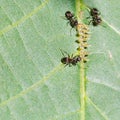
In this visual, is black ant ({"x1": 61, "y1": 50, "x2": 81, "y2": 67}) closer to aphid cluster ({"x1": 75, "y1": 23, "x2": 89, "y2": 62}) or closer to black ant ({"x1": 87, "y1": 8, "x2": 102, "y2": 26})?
aphid cluster ({"x1": 75, "y1": 23, "x2": 89, "y2": 62})

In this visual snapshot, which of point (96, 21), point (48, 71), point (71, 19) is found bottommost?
point (48, 71)

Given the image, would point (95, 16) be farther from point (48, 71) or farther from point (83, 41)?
point (48, 71)

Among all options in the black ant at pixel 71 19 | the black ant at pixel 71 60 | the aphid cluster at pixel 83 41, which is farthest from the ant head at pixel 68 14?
the black ant at pixel 71 60

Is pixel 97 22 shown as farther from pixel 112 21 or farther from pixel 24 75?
pixel 24 75

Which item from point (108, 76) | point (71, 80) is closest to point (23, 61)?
point (71, 80)

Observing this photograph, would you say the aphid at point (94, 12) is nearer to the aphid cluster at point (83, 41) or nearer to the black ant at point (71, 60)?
the aphid cluster at point (83, 41)

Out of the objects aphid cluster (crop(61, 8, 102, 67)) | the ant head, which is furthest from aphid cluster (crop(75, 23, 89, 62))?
the ant head

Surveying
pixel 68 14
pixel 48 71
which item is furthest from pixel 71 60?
pixel 68 14

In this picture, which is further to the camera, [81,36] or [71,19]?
[81,36]
